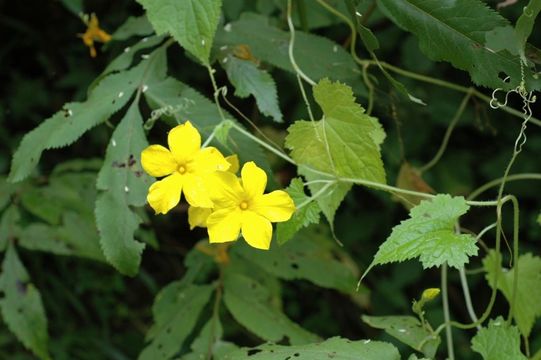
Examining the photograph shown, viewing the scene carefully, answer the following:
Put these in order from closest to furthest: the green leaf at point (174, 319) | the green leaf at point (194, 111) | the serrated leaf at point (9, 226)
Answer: the green leaf at point (194, 111), the green leaf at point (174, 319), the serrated leaf at point (9, 226)

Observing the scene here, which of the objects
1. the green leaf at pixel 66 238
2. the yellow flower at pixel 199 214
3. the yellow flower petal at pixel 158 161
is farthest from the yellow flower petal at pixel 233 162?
the green leaf at pixel 66 238

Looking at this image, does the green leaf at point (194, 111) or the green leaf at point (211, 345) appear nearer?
the green leaf at point (194, 111)

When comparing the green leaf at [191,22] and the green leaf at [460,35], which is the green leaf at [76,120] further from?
the green leaf at [460,35]

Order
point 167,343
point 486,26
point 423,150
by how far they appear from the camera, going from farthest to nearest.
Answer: point 423,150 → point 167,343 → point 486,26

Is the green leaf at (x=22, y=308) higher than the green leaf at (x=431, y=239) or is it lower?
lower

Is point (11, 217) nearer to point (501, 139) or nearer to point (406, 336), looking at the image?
point (406, 336)

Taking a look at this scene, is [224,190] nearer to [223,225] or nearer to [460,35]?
[223,225]

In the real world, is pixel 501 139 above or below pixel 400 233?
below

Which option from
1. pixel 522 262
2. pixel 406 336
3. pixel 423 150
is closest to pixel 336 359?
pixel 406 336
